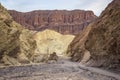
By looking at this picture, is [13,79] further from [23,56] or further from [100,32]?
[23,56]

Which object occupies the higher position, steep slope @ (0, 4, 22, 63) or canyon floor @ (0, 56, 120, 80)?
steep slope @ (0, 4, 22, 63)

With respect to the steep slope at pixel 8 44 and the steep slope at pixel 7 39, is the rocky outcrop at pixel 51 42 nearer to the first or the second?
the steep slope at pixel 8 44

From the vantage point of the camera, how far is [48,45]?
6860 inches

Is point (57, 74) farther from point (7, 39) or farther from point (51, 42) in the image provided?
point (51, 42)

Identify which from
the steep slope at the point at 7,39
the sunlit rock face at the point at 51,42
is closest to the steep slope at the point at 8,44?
the steep slope at the point at 7,39

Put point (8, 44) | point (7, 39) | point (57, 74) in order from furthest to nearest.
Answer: point (8, 44), point (7, 39), point (57, 74)

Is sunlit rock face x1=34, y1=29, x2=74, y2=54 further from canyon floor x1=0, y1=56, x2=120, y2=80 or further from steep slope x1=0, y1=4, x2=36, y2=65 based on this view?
canyon floor x1=0, y1=56, x2=120, y2=80

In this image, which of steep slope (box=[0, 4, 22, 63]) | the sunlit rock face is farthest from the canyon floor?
the sunlit rock face

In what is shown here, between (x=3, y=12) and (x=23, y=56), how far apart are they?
432 inches

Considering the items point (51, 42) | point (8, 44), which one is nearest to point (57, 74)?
point (8, 44)

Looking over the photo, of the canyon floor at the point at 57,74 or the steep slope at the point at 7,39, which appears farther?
the steep slope at the point at 7,39

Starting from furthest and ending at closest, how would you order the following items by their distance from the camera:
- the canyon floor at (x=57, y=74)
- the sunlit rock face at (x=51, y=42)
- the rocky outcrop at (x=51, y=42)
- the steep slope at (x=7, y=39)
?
the sunlit rock face at (x=51, y=42) < the rocky outcrop at (x=51, y=42) < the steep slope at (x=7, y=39) < the canyon floor at (x=57, y=74)

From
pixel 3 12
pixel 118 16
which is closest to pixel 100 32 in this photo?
pixel 118 16

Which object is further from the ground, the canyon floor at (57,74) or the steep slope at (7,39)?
the steep slope at (7,39)
